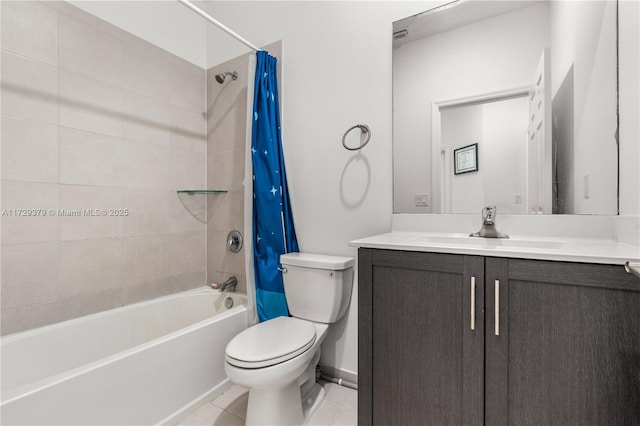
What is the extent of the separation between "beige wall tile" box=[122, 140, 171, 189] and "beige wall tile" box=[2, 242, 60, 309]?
55 cm

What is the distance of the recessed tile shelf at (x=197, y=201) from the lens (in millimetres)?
2205

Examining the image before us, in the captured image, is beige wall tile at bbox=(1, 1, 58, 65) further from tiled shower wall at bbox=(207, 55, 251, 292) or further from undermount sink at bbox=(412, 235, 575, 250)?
undermount sink at bbox=(412, 235, 575, 250)

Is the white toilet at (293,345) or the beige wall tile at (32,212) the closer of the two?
the white toilet at (293,345)

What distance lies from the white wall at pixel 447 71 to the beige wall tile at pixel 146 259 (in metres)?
1.59

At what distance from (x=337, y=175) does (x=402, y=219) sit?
18.2 inches

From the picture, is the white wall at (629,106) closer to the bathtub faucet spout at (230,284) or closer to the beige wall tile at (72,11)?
the bathtub faucet spout at (230,284)

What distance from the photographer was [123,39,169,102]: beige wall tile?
1.88 meters

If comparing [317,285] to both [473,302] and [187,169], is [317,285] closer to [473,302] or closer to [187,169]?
[473,302]

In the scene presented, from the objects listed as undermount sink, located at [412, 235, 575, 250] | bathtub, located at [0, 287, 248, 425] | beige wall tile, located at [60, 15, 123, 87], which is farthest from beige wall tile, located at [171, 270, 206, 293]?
undermount sink, located at [412, 235, 575, 250]

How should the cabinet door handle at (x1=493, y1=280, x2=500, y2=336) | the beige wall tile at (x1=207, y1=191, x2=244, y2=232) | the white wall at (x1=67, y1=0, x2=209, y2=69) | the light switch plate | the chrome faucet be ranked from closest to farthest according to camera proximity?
the cabinet door handle at (x1=493, y1=280, x2=500, y2=336), the chrome faucet, the light switch plate, the white wall at (x1=67, y1=0, x2=209, y2=69), the beige wall tile at (x1=207, y1=191, x2=244, y2=232)

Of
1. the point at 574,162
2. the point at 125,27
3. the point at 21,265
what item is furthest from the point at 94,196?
the point at 574,162

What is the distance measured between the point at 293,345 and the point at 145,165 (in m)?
1.51

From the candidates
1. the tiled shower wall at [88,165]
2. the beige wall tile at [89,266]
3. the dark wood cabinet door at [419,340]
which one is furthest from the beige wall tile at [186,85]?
the dark wood cabinet door at [419,340]

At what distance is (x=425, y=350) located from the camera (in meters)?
1.04
